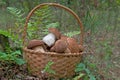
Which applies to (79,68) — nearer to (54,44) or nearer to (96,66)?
(54,44)

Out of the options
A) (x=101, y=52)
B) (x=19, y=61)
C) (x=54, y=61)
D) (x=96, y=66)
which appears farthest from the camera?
(x=101, y=52)

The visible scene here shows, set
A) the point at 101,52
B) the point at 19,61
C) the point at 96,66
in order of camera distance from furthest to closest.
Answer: the point at 101,52 → the point at 96,66 → the point at 19,61

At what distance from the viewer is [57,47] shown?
95.4 inches

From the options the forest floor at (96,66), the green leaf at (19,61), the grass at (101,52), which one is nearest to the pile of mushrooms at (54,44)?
the green leaf at (19,61)

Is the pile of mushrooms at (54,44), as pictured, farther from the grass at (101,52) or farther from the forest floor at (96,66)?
the grass at (101,52)

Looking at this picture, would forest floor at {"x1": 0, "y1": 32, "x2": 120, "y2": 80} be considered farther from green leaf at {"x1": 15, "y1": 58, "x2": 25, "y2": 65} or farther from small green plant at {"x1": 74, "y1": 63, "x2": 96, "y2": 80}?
small green plant at {"x1": 74, "y1": 63, "x2": 96, "y2": 80}

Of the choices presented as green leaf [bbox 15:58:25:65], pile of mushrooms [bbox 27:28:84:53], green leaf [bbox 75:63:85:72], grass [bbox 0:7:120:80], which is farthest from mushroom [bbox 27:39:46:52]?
grass [bbox 0:7:120:80]

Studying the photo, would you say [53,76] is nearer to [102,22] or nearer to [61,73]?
[61,73]

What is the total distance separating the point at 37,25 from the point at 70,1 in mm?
2133

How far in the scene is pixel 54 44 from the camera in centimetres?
251

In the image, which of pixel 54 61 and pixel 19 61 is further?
pixel 19 61

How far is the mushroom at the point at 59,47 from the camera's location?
242 cm

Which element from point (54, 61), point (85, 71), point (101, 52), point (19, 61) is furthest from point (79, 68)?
point (101, 52)

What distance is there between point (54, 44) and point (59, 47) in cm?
10
